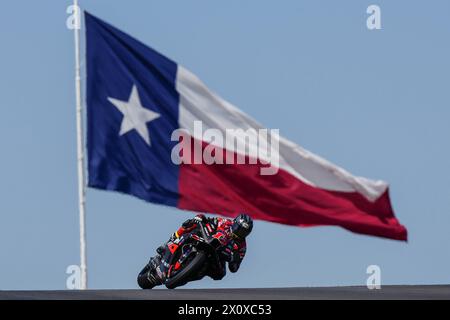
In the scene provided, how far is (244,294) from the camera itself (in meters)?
14.6

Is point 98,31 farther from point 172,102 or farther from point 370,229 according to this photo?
point 370,229

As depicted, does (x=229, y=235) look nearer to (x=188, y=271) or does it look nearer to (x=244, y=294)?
(x=188, y=271)

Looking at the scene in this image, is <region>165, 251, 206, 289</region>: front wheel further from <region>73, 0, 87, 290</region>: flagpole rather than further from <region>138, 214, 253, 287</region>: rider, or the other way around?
<region>73, 0, 87, 290</region>: flagpole

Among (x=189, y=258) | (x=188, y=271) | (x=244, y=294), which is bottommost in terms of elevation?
(x=244, y=294)

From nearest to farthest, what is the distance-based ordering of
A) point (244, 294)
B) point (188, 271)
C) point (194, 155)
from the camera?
point (244, 294), point (188, 271), point (194, 155)

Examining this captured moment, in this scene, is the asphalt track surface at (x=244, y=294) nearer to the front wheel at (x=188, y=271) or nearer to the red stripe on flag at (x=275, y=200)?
the front wheel at (x=188, y=271)

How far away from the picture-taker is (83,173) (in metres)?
20.5

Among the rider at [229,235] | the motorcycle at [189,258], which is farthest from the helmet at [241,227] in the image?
the motorcycle at [189,258]

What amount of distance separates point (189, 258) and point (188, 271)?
0.21 metres

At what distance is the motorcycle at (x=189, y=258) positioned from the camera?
18.0m

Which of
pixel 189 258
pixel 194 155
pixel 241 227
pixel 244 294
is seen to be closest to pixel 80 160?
pixel 194 155

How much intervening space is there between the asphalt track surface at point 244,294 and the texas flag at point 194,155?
10.8ft

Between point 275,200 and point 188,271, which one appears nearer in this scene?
point 188,271

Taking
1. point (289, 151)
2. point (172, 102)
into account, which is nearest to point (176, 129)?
point (172, 102)
